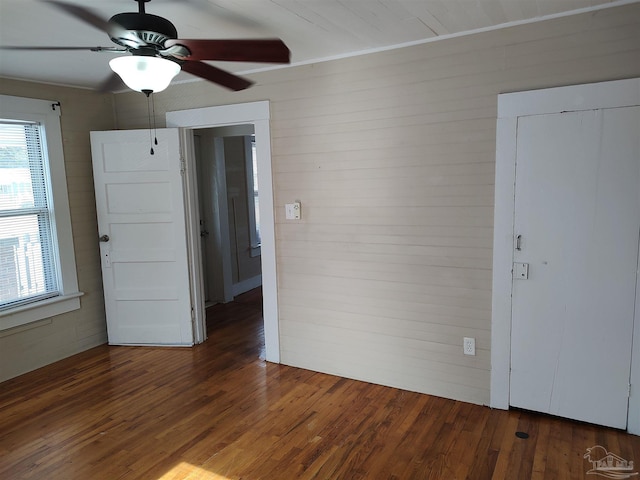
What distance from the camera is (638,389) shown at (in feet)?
8.25

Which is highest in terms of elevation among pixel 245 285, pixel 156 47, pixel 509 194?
pixel 156 47

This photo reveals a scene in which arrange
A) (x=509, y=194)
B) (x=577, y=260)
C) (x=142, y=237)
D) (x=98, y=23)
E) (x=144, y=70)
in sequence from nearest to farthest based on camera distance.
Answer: (x=98, y=23) → (x=144, y=70) → (x=577, y=260) → (x=509, y=194) → (x=142, y=237)

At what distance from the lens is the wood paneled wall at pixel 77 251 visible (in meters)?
3.66

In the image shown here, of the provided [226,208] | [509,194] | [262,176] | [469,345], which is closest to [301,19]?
[262,176]

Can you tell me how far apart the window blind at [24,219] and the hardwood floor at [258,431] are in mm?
719

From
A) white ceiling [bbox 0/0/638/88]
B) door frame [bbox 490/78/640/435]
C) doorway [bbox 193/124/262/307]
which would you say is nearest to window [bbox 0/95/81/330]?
white ceiling [bbox 0/0/638/88]

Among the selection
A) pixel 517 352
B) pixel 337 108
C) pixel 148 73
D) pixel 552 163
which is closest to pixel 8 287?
pixel 148 73

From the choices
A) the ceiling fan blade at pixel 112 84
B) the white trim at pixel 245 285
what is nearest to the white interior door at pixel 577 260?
the ceiling fan blade at pixel 112 84

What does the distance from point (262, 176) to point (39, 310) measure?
7.11 ft

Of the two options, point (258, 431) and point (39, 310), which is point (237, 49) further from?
point (39, 310)

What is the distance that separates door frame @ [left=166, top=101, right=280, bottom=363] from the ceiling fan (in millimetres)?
1498

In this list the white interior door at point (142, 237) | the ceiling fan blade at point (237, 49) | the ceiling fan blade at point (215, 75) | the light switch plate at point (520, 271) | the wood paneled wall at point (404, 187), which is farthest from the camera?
the white interior door at point (142, 237)

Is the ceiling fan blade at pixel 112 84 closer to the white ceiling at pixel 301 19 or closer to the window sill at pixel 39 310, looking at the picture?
the white ceiling at pixel 301 19

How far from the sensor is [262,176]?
3.56 m
